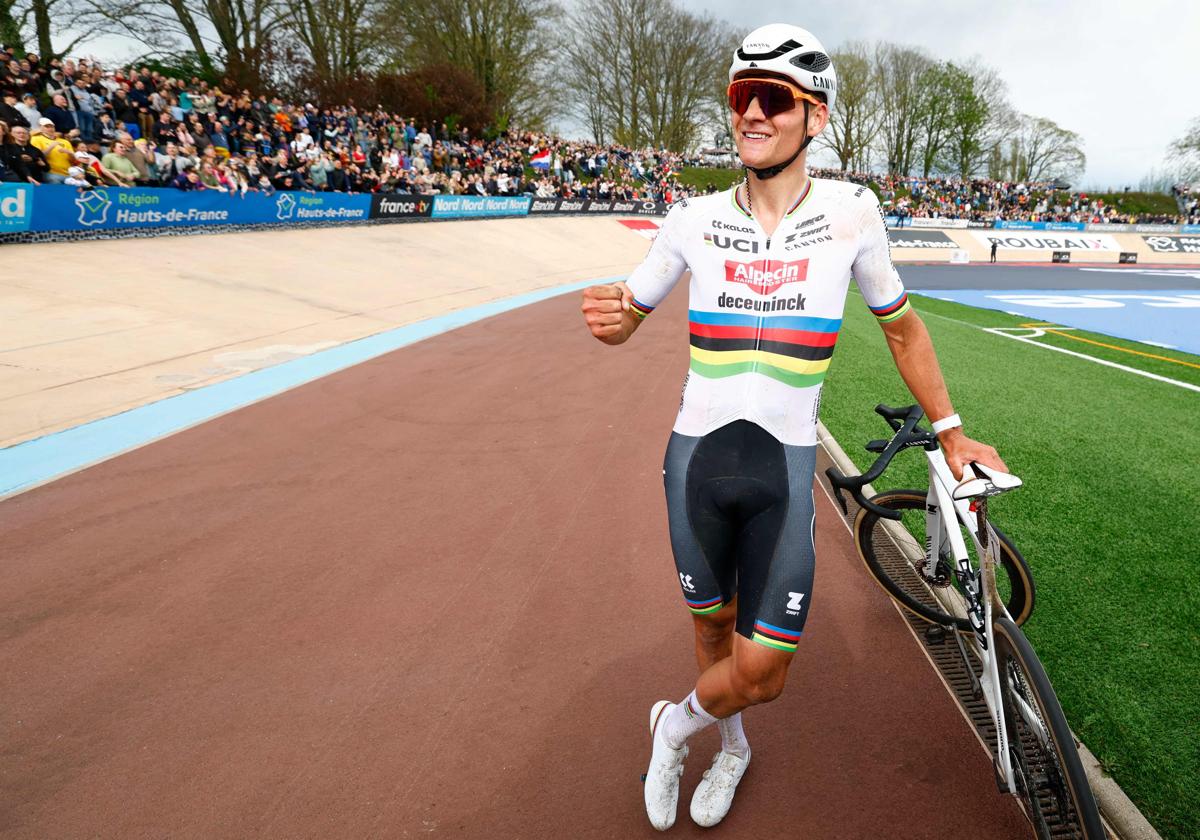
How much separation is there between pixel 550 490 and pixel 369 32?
36729 millimetres

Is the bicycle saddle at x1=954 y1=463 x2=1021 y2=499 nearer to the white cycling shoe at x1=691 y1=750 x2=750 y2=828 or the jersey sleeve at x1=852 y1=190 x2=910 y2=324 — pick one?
the jersey sleeve at x1=852 y1=190 x2=910 y2=324

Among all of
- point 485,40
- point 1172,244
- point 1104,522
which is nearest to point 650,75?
point 485,40

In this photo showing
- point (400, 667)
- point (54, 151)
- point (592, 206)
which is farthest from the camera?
point (592, 206)

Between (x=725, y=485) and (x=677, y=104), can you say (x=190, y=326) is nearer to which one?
(x=725, y=485)

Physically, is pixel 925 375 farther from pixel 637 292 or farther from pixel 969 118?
pixel 969 118

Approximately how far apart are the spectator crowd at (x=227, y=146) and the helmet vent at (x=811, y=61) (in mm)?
14295

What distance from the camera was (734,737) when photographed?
102 inches

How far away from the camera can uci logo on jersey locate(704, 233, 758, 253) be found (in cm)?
226

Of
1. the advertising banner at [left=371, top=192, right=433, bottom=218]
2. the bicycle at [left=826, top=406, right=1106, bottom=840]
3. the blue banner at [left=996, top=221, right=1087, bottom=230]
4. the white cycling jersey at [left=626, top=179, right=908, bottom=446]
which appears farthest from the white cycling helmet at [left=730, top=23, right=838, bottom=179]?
the blue banner at [left=996, top=221, right=1087, bottom=230]

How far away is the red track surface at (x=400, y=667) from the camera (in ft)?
8.38

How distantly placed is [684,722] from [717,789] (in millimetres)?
320

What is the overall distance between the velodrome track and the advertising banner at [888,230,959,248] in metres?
35.8

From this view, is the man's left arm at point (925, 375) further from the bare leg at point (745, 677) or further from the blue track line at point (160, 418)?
the blue track line at point (160, 418)

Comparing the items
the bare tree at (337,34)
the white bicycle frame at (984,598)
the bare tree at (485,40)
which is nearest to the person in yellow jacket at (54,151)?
the white bicycle frame at (984,598)
